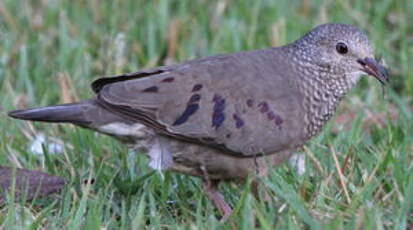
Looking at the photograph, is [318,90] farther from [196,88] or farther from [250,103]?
[196,88]

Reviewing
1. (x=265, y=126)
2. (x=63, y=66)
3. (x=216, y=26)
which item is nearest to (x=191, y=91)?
(x=265, y=126)

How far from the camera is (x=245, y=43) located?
301 inches

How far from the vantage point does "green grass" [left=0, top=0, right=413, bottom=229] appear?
15.5 ft

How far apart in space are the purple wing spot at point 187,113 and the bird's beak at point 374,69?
0.88m

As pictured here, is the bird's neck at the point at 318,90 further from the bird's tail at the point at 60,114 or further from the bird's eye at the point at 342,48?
the bird's tail at the point at 60,114

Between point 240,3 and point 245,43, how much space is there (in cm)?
73

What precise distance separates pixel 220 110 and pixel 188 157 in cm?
28

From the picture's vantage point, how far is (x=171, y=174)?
5660 mm

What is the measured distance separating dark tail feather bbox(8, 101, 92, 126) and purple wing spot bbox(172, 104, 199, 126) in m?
0.47

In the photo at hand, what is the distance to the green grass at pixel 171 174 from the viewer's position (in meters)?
4.73

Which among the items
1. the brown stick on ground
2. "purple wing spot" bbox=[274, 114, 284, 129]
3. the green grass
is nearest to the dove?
"purple wing spot" bbox=[274, 114, 284, 129]

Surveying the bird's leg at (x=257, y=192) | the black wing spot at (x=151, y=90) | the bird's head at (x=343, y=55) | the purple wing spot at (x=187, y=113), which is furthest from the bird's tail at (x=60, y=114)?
the bird's head at (x=343, y=55)

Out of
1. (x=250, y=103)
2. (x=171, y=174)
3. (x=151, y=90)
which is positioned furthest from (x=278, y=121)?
(x=171, y=174)

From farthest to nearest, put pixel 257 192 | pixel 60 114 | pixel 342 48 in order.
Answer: pixel 342 48, pixel 60 114, pixel 257 192
